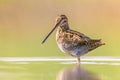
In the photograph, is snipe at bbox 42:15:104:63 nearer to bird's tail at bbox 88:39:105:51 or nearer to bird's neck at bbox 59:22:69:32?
bird's tail at bbox 88:39:105:51

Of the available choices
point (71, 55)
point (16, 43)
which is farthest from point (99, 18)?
point (71, 55)

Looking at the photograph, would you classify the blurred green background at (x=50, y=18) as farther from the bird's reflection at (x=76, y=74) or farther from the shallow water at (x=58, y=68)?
the bird's reflection at (x=76, y=74)

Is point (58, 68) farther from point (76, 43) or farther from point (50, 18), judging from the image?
point (50, 18)

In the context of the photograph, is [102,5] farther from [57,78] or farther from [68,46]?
[57,78]

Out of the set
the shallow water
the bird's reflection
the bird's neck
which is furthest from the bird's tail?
the bird's reflection

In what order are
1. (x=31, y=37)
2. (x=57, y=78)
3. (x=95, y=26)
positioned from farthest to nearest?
(x=95, y=26) → (x=31, y=37) → (x=57, y=78)

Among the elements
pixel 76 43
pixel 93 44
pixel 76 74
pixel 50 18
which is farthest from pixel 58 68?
pixel 50 18

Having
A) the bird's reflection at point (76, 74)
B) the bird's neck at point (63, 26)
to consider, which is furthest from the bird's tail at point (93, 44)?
the bird's reflection at point (76, 74)

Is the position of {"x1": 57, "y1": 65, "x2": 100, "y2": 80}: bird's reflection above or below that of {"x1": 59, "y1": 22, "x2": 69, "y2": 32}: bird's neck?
below
